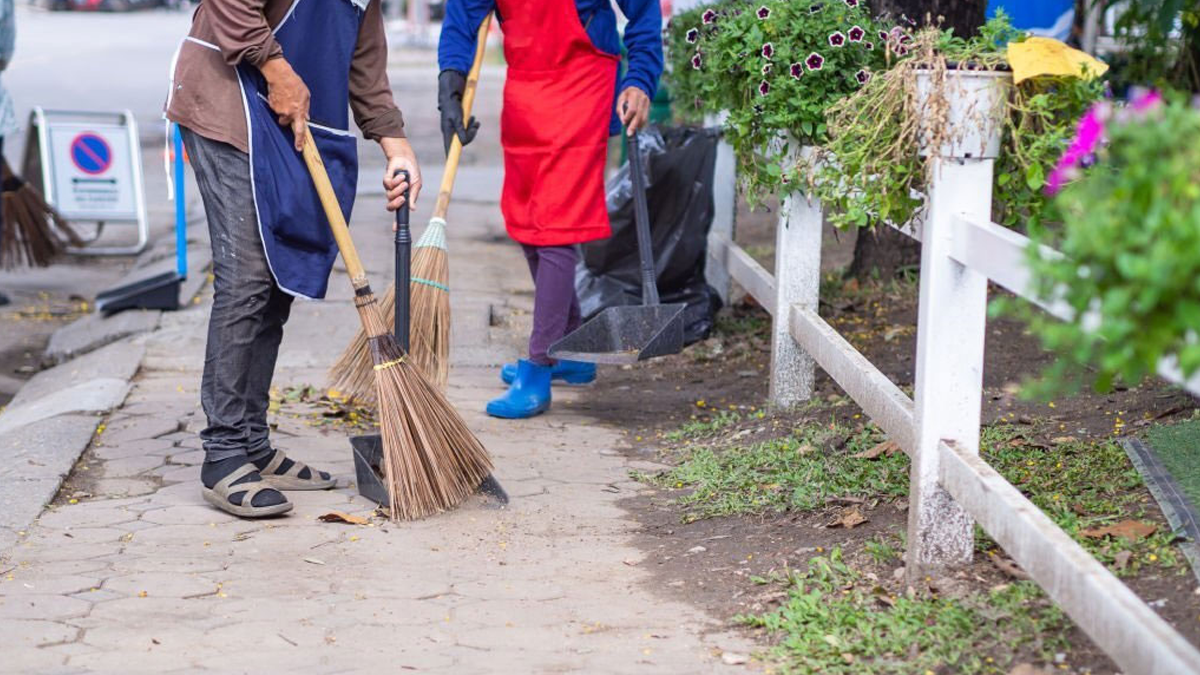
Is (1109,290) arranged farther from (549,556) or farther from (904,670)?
(549,556)

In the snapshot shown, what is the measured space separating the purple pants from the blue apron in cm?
102

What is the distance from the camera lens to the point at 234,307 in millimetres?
3562

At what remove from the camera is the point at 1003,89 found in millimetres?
2688

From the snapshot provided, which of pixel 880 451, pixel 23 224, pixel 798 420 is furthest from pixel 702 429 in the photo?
pixel 23 224

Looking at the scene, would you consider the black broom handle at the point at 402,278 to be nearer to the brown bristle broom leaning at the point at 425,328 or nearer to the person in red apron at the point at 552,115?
the brown bristle broom leaning at the point at 425,328

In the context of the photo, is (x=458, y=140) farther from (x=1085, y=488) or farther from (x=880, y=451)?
(x=1085, y=488)

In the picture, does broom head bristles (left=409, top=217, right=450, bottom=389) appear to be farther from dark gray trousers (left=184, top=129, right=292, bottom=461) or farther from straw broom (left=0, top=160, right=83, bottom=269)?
straw broom (left=0, top=160, right=83, bottom=269)

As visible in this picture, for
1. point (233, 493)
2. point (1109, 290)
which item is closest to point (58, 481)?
point (233, 493)

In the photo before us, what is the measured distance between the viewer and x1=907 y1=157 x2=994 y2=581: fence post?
2721 mm

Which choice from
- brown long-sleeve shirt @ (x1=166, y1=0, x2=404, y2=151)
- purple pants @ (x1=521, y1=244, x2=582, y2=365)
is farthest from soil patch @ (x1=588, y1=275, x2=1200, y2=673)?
brown long-sleeve shirt @ (x1=166, y1=0, x2=404, y2=151)

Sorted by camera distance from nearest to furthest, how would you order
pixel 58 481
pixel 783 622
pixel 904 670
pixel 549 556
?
pixel 904 670 → pixel 783 622 → pixel 549 556 → pixel 58 481

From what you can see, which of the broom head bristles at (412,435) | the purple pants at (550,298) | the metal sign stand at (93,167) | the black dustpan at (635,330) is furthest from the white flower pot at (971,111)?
the metal sign stand at (93,167)

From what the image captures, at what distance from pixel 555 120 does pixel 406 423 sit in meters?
1.40

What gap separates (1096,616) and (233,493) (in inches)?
87.9
